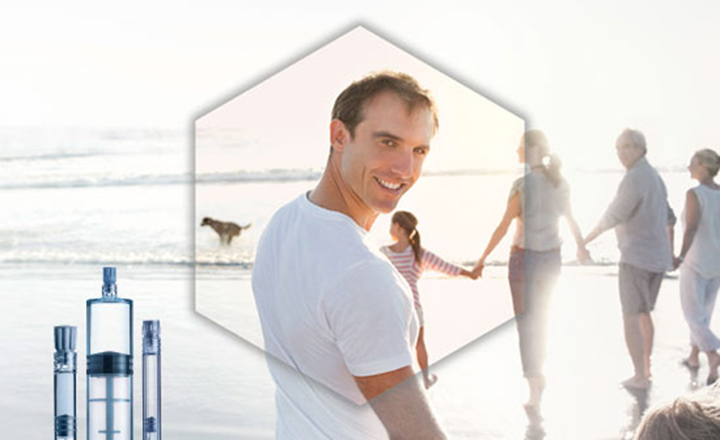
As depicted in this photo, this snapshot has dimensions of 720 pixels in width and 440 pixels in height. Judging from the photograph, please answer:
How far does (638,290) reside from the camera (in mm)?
3301

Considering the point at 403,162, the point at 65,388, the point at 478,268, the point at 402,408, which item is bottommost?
the point at 65,388

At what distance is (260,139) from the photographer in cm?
103

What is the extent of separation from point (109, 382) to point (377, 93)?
79 centimetres

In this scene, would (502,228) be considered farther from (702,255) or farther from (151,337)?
(702,255)

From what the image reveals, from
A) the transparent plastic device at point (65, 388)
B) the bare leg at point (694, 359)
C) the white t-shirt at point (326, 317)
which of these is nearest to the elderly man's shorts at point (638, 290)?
the bare leg at point (694, 359)

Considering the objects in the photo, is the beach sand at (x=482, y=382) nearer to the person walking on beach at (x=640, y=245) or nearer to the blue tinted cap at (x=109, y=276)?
the person walking on beach at (x=640, y=245)

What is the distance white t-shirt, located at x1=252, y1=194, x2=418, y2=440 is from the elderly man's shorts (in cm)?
250

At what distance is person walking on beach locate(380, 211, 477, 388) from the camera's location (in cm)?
91

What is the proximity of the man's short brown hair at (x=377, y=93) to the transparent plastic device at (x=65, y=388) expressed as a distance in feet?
2.45

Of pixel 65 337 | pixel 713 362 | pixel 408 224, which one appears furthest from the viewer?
pixel 713 362

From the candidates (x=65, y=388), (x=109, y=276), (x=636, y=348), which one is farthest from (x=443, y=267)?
(x=636, y=348)

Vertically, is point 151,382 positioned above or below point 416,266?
below

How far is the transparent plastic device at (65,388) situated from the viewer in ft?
4.69

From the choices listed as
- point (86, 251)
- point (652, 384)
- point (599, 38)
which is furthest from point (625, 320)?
point (86, 251)
